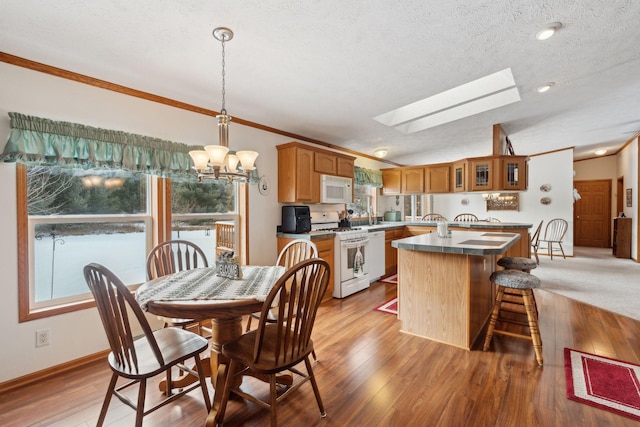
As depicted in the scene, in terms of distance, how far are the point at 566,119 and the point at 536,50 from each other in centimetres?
318

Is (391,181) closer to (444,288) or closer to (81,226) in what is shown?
(444,288)

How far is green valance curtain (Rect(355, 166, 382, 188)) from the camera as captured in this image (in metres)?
5.57

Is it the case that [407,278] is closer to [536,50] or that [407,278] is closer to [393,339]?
[393,339]

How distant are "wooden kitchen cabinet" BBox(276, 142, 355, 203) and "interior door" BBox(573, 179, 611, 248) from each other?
8746 mm

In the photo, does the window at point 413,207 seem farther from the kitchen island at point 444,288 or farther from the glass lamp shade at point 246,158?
the glass lamp shade at point 246,158

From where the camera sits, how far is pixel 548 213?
294 inches

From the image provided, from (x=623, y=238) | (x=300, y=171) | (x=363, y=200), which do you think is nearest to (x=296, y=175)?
(x=300, y=171)

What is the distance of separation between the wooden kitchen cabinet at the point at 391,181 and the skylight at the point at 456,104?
5.93 feet

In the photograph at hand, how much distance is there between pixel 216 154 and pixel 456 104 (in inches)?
138

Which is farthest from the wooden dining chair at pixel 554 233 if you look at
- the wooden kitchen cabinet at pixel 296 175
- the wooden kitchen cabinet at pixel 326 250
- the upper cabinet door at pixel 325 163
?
the wooden kitchen cabinet at pixel 296 175

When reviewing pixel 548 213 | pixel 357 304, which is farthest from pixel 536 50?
pixel 548 213

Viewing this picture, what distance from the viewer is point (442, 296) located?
8.93 ft

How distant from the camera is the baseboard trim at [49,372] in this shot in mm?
2082

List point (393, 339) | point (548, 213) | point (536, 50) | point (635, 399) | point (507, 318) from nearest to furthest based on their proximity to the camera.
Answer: point (635, 399) → point (536, 50) → point (393, 339) → point (507, 318) → point (548, 213)
